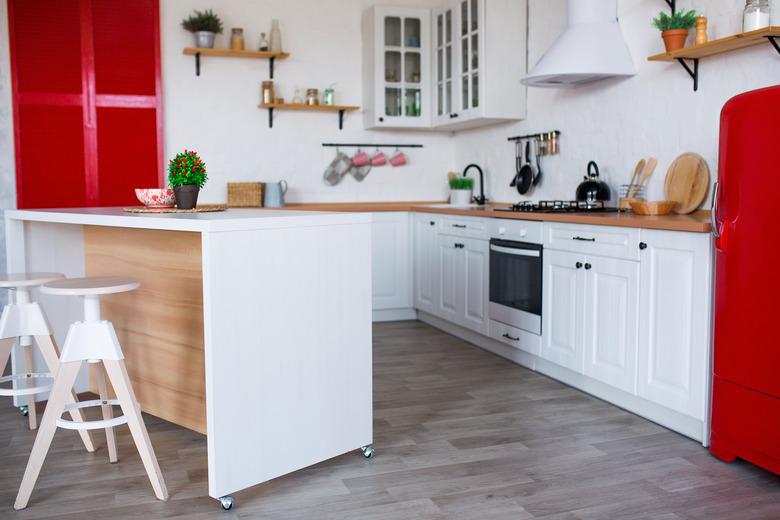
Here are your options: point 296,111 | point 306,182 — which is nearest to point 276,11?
point 296,111

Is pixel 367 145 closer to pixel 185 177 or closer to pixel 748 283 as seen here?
pixel 185 177

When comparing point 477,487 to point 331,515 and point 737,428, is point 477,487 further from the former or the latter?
point 737,428


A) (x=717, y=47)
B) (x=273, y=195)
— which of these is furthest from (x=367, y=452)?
(x=273, y=195)

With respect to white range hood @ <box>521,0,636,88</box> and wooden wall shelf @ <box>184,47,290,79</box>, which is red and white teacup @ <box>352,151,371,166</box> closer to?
wooden wall shelf @ <box>184,47,290,79</box>

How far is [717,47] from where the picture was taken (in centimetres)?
320

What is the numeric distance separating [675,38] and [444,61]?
2.32m

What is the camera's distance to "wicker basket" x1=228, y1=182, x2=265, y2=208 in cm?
531

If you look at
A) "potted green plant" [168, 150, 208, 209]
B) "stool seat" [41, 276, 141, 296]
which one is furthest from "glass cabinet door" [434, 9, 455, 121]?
"stool seat" [41, 276, 141, 296]

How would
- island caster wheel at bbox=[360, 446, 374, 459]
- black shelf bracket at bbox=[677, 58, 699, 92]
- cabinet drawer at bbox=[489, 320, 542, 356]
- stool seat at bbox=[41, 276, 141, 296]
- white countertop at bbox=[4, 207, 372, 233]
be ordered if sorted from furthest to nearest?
1. cabinet drawer at bbox=[489, 320, 542, 356]
2. black shelf bracket at bbox=[677, 58, 699, 92]
3. island caster wheel at bbox=[360, 446, 374, 459]
4. stool seat at bbox=[41, 276, 141, 296]
5. white countertop at bbox=[4, 207, 372, 233]

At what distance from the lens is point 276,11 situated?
5.60 meters

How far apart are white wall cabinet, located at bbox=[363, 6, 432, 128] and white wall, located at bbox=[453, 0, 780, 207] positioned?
717 mm

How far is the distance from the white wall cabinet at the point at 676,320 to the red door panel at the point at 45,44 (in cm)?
394

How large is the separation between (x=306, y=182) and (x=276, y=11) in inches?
51.0

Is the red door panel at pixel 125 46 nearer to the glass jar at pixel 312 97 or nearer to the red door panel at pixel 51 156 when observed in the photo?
the red door panel at pixel 51 156
